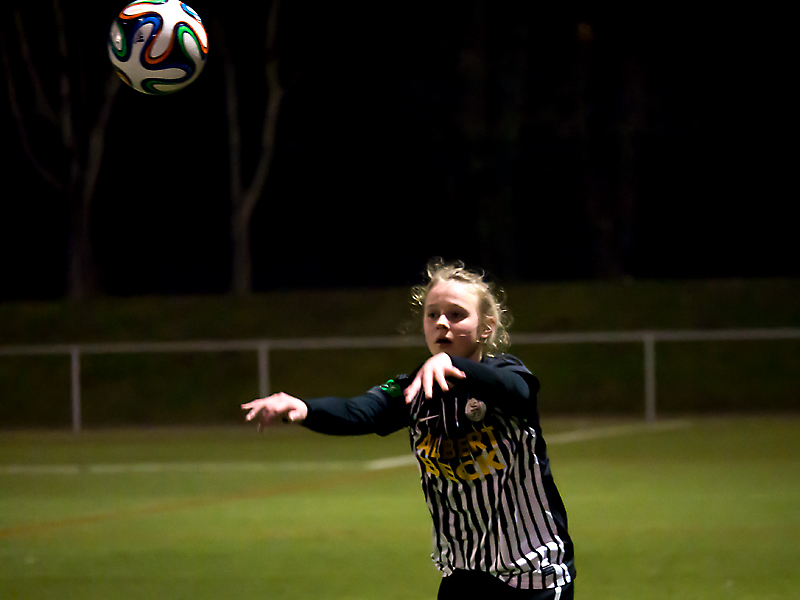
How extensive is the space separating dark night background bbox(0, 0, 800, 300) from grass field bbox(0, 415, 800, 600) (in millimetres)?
7967

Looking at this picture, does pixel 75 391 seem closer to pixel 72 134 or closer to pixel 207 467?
pixel 207 467

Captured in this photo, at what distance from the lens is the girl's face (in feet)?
12.5

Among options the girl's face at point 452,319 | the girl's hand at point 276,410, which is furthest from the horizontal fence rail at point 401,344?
the girl's hand at point 276,410

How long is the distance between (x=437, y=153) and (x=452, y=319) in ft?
61.1

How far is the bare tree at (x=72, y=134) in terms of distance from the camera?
824 inches

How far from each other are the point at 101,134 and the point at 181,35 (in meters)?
13.8

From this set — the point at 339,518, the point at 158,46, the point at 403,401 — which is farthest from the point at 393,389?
the point at 339,518

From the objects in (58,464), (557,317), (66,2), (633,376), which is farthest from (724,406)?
(66,2)

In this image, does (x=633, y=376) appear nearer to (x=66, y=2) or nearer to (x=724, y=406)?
(x=724, y=406)

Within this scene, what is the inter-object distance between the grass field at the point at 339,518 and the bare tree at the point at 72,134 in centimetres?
652

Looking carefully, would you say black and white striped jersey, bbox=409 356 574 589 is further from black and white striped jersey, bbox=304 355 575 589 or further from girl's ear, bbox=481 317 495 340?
girl's ear, bbox=481 317 495 340

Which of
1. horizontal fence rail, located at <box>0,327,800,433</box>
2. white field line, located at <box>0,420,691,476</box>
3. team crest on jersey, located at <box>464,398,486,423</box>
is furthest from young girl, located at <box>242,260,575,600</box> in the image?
horizontal fence rail, located at <box>0,327,800,433</box>

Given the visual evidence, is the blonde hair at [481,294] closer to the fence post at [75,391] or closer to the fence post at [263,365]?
the fence post at [263,365]

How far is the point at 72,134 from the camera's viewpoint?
21.1 m
